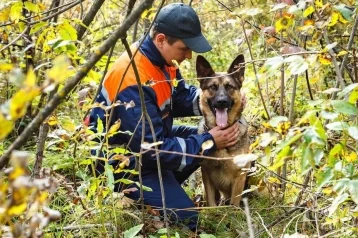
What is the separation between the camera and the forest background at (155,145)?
45.3 inches

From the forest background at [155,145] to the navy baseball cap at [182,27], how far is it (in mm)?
339

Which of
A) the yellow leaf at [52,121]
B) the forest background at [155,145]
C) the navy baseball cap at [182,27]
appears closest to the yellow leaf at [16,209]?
the forest background at [155,145]

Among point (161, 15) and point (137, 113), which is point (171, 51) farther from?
point (137, 113)

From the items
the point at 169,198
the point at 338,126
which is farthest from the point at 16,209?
the point at 169,198

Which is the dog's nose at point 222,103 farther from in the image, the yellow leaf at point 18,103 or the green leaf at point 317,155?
the yellow leaf at point 18,103

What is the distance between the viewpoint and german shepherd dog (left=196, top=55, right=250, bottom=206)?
4258 mm

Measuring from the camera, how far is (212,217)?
3686 mm

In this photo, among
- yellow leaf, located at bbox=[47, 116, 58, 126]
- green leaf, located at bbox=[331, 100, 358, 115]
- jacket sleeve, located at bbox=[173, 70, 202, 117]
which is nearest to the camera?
green leaf, located at bbox=[331, 100, 358, 115]

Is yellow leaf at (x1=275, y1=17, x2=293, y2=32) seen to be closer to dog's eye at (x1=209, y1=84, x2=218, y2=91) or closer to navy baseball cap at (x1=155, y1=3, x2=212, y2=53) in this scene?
navy baseball cap at (x1=155, y1=3, x2=212, y2=53)

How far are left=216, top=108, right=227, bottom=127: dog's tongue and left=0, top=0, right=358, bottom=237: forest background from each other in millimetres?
482

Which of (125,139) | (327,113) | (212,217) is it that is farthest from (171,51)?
(327,113)

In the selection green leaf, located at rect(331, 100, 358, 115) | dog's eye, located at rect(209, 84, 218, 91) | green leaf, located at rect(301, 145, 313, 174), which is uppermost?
green leaf, located at rect(331, 100, 358, 115)

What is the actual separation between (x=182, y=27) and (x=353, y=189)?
93.9 inches

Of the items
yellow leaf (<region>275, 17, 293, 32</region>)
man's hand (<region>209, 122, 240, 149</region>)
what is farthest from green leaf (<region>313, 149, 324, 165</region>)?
man's hand (<region>209, 122, 240, 149</region>)
